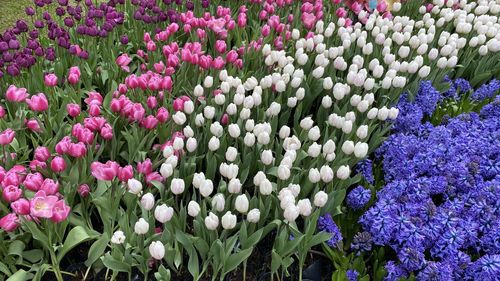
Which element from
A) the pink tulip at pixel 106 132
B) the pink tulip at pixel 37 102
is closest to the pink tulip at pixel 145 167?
the pink tulip at pixel 106 132

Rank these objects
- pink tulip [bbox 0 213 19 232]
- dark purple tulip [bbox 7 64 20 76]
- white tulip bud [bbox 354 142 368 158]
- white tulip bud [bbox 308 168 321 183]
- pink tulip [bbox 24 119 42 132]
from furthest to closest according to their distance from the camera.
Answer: dark purple tulip [bbox 7 64 20 76] → pink tulip [bbox 24 119 42 132] → white tulip bud [bbox 354 142 368 158] → white tulip bud [bbox 308 168 321 183] → pink tulip [bbox 0 213 19 232]

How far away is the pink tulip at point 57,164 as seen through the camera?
1974 millimetres

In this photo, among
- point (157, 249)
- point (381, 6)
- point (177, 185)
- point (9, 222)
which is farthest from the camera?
point (381, 6)

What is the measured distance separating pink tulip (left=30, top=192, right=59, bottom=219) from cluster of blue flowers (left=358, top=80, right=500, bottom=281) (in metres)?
1.19

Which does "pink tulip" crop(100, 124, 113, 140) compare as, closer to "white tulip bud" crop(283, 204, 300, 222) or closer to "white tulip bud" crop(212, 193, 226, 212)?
"white tulip bud" crop(212, 193, 226, 212)

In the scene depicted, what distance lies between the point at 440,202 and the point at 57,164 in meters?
1.72

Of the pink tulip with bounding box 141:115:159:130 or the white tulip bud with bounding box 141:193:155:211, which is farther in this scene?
the pink tulip with bounding box 141:115:159:130

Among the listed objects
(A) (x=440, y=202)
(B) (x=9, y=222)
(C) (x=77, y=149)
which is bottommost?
(A) (x=440, y=202)

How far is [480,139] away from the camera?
2.63m

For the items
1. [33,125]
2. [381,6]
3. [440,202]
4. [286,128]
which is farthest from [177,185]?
[381,6]

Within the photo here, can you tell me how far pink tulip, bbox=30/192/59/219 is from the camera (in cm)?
168

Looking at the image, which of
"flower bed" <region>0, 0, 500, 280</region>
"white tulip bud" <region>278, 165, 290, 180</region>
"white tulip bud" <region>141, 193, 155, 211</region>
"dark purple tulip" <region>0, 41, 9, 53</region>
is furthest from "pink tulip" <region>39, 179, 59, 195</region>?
"dark purple tulip" <region>0, 41, 9, 53</region>

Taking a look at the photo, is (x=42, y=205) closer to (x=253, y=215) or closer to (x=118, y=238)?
(x=118, y=238)

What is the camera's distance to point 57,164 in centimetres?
198
